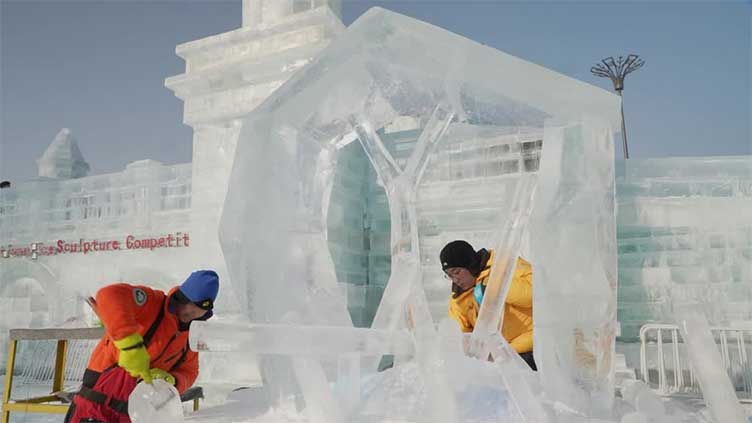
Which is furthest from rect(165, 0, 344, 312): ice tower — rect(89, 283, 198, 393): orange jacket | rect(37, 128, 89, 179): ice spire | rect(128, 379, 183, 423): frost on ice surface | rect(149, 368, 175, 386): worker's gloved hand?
rect(37, 128, 89, 179): ice spire

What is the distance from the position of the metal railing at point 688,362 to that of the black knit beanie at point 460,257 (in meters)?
2.02

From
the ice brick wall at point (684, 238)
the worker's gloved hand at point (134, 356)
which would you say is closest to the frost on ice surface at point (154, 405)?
the worker's gloved hand at point (134, 356)

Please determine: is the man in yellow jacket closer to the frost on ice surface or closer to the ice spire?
the frost on ice surface

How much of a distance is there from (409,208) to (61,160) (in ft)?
28.8

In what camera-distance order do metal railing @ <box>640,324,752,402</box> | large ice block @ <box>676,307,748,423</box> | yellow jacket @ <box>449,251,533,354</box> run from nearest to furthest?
large ice block @ <box>676,307,748,423</box>, yellow jacket @ <box>449,251,533,354</box>, metal railing @ <box>640,324,752,402</box>

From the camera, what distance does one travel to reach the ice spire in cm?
940

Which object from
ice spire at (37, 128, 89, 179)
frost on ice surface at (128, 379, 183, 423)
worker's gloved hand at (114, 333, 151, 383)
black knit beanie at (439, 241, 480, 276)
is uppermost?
ice spire at (37, 128, 89, 179)

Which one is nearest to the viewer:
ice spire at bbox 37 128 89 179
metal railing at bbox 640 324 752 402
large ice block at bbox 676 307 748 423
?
large ice block at bbox 676 307 748 423

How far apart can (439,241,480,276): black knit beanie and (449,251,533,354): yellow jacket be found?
50 mm

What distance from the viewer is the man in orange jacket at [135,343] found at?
6.61 feet

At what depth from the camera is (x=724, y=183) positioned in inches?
191

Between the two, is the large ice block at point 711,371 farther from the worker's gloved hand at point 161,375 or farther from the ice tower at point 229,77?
the ice tower at point 229,77

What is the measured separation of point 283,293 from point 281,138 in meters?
0.66

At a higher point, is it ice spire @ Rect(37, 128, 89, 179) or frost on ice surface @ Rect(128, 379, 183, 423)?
ice spire @ Rect(37, 128, 89, 179)
